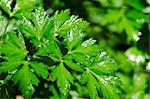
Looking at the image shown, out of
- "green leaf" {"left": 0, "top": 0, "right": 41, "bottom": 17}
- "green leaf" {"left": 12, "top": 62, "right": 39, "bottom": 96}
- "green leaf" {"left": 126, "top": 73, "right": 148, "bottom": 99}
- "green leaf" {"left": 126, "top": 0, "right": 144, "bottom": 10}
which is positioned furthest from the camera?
"green leaf" {"left": 126, "top": 73, "right": 148, "bottom": 99}

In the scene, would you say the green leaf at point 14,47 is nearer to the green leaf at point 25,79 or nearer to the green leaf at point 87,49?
the green leaf at point 25,79

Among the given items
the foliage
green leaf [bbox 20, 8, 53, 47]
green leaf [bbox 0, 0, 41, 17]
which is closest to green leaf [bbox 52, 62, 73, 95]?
the foliage

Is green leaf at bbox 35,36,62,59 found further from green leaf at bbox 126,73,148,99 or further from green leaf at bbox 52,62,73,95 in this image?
green leaf at bbox 126,73,148,99

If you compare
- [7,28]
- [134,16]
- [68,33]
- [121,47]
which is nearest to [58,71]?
[68,33]

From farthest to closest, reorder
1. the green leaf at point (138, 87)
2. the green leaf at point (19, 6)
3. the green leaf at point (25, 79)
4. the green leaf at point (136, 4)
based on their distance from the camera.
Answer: the green leaf at point (138, 87)
the green leaf at point (136, 4)
the green leaf at point (19, 6)
the green leaf at point (25, 79)

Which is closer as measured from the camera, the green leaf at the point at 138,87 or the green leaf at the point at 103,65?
the green leaf at the point at 103,65

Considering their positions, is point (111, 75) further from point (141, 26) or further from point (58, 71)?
point (141, 26)

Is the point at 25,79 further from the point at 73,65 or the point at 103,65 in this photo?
the point at 103,65

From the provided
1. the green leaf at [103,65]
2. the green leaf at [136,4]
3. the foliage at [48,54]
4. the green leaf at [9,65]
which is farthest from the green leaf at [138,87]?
the green leaf at [9,65]
